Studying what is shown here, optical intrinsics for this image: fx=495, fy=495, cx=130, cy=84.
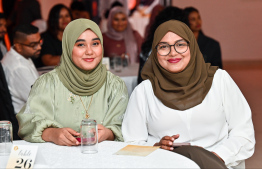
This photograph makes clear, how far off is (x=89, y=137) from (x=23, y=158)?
381 millimetres

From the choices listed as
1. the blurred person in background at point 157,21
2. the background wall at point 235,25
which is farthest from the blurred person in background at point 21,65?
the background wall at point 235,25

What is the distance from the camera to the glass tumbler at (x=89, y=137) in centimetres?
242

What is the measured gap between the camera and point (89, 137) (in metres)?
2.42

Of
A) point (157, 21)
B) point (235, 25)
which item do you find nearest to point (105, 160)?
point (157, 21)

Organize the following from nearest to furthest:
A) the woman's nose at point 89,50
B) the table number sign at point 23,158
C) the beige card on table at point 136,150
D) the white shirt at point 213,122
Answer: the table number sign at point 23,158, the beige card on table at point 136,150, the white shirt at point 213,122, the woman's nose at point 89,50

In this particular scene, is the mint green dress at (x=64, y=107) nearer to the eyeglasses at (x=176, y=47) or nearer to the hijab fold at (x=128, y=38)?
the eyeglasses at (x=176, y=47)

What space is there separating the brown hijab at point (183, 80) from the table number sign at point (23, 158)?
0.85 metres

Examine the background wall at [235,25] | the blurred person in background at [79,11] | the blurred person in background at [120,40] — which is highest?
the blurred person in background at [79,11]

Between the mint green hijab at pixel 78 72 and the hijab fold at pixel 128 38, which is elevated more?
the mint green hijab at pixel 78 72

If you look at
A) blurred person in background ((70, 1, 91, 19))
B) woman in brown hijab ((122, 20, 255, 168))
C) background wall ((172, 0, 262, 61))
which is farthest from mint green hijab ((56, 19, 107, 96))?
background wall ((172, 0, 262, 61))

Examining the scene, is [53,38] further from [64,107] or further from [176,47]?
[176,47]

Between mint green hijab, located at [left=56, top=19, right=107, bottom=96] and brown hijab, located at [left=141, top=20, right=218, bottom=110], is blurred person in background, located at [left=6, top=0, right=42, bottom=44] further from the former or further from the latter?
brown hijab, located at [left=141, top=20, right=218, bottom=110]

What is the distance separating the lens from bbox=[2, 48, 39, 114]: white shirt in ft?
14.7

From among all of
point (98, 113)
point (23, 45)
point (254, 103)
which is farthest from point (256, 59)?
point (98, 113)
